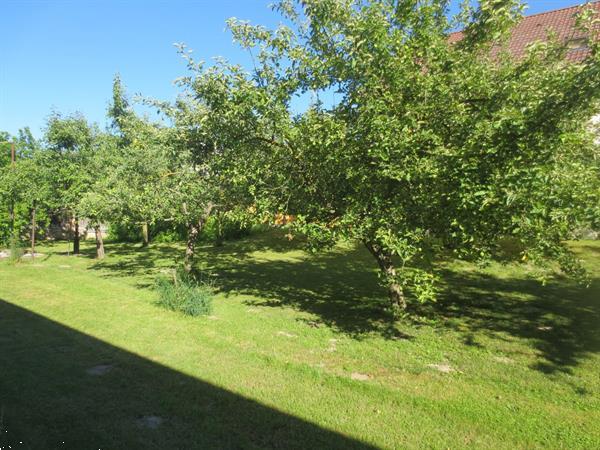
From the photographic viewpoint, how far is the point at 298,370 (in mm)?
5770

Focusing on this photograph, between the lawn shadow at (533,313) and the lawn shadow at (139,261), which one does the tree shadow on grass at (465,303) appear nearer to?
the lawn shadow at (533,313)

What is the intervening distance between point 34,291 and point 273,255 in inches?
393

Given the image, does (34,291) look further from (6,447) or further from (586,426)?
(586,426)

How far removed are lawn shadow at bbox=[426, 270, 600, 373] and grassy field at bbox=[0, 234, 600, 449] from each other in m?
0.05

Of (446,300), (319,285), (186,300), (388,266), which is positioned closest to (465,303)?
(446,300)

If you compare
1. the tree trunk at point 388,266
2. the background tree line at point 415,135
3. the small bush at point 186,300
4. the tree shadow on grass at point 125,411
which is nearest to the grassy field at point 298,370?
the tree shadow on grass at point 125,411

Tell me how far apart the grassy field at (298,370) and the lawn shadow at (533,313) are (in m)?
0.05

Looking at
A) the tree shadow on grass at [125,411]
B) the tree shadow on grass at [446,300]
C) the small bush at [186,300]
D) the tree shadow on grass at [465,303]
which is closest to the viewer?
the tree shadow on grass at [125,411]

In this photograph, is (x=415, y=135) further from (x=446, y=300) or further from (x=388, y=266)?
(x=446, y=300)

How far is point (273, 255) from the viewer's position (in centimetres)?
1878

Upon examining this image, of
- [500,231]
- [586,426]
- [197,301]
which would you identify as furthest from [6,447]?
[500,231]

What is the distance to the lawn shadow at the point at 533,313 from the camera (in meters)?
6.78

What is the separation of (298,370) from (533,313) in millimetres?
6007

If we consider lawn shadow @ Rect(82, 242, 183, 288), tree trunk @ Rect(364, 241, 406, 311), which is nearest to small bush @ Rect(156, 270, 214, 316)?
lawn shadow @ Rect(82, 242, 183, 288)
